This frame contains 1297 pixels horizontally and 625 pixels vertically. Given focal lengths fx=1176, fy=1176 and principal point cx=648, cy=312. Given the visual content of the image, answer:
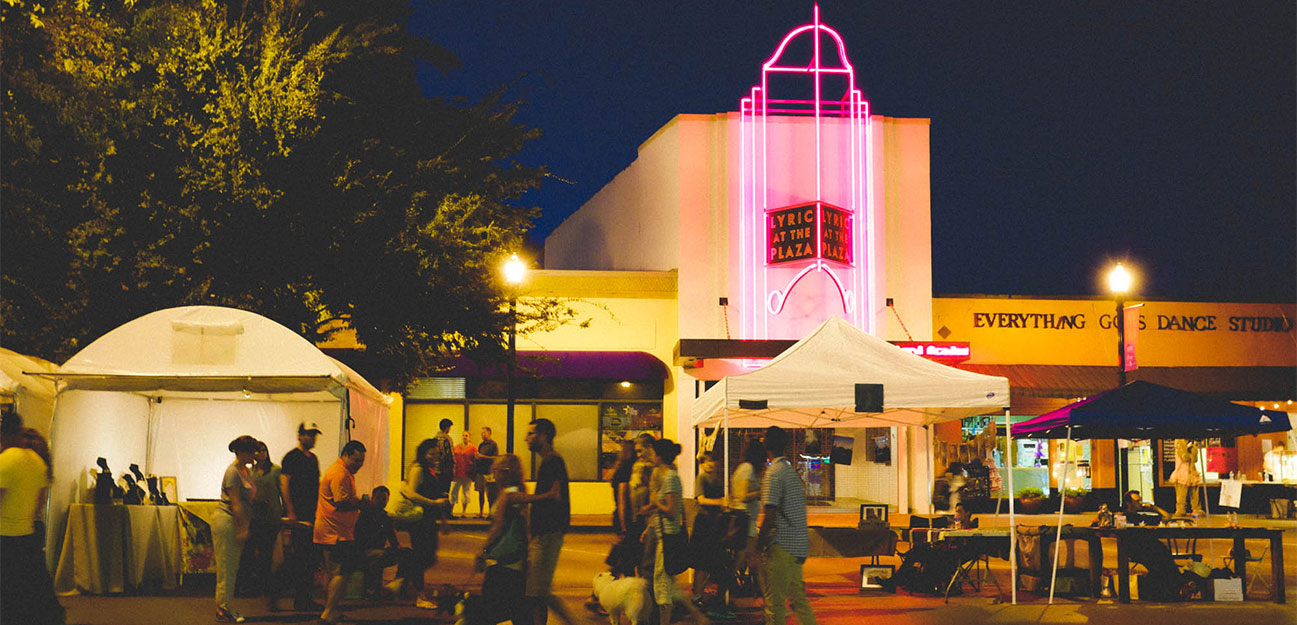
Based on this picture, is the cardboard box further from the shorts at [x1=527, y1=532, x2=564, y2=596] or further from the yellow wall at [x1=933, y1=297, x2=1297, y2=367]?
the yellow wall at [x1=933, y1=297, x2=1297, y2=367]

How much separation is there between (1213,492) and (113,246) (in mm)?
25301

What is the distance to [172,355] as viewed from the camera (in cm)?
1280

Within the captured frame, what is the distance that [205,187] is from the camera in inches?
622

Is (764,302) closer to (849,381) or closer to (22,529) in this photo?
(849,381)

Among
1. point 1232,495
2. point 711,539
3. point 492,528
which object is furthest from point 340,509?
point 1232,495

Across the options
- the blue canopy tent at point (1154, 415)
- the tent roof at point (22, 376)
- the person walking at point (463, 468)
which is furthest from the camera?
the person walking at point (463, 468)

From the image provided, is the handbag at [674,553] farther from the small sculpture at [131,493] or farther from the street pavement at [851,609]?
the small sculpture at [131,493]

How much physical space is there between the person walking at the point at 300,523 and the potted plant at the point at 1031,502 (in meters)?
18.7

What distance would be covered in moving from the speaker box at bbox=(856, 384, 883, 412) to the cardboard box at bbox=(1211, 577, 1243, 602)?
4665mm

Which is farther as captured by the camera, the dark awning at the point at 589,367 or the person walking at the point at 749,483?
the dark awning at the point at 589,367

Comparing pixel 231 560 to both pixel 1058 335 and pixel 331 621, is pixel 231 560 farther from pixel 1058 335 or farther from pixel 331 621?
pixel 1058 335

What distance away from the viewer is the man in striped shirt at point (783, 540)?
987 cm

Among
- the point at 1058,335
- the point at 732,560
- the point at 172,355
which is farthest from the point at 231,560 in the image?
the point at 1058,335

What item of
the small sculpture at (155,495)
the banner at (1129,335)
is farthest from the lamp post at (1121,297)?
the small sculpture at (155,495)
